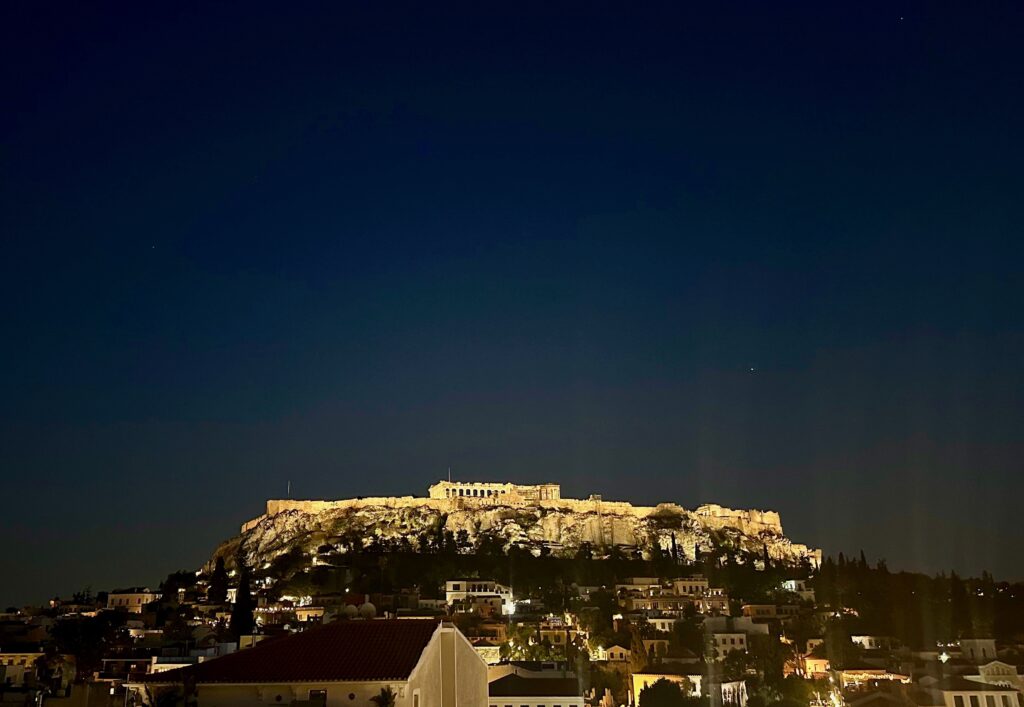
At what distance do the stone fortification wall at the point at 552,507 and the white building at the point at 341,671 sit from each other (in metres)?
115

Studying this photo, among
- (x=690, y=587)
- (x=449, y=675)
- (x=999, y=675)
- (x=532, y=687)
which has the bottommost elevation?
(x=999, y=675)

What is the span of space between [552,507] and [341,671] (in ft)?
403

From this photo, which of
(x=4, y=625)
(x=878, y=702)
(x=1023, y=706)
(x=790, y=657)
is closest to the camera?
(x=878, y=702)

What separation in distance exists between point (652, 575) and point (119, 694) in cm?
9965

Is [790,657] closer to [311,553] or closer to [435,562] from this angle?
[435,562]

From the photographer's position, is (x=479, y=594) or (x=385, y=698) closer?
(x=385, y=698)

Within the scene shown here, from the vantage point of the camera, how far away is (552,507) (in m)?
145

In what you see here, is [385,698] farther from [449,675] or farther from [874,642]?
[874,642]

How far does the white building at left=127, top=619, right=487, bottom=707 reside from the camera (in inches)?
908

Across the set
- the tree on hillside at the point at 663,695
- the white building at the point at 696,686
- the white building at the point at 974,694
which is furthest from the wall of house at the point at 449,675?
the white building at the point at 696,686

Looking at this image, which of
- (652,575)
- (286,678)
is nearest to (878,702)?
(286,678)

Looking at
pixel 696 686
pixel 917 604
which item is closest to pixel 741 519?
pixel 917 604

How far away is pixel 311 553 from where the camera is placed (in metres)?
126

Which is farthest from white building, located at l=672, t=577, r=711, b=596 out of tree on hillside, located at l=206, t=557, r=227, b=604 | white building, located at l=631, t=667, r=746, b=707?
tree on hillside, located at l=206, t=557, r=227, b=604
